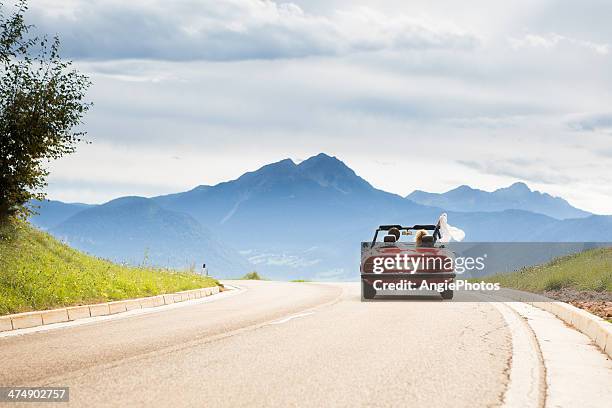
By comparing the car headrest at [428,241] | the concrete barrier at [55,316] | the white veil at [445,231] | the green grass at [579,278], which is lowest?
the green grass at [579,278]

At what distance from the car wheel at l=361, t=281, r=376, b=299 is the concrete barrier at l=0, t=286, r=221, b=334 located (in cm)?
474

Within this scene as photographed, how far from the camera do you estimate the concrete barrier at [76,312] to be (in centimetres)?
1195

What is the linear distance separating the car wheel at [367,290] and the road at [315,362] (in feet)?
15.7

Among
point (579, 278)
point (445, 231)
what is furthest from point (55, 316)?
point (579, 278)

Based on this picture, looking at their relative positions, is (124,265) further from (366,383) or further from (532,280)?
(366,383)

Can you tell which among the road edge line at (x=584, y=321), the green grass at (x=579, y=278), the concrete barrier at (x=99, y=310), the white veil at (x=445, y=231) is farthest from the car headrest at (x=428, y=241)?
the concrete barrier at (x=99, y=310)

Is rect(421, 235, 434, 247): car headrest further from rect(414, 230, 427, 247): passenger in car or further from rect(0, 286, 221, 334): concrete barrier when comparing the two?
rect(0, 286, 221, 334): concrete barrier

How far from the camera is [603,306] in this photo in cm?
1455

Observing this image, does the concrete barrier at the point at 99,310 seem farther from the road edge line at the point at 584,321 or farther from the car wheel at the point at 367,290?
the road edge line at the point at 584,321

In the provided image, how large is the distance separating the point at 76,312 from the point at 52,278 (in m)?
2.55

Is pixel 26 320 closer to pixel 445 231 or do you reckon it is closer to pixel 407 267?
pixel 407 267

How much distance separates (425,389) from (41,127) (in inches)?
526

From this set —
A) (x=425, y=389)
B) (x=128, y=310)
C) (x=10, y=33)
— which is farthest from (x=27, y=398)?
(x=10, y=33)

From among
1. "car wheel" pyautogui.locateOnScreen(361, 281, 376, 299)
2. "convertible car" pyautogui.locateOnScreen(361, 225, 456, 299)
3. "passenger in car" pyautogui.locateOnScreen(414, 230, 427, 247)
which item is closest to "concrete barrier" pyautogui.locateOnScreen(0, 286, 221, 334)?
"car wheel" pyautogui.locateOnScreen(361, 281, 376, 299)
